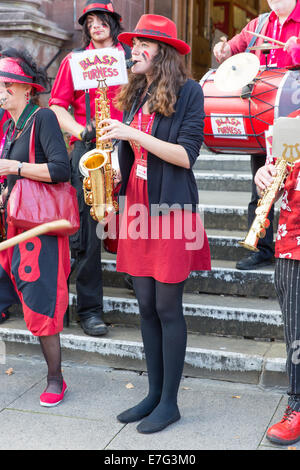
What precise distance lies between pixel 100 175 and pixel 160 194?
1.67 ft

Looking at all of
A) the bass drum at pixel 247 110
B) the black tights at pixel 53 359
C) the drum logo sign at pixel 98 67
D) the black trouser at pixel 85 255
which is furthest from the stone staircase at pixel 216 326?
the drum logo sign at pixel 98 67

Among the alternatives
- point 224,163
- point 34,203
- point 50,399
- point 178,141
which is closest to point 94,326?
point 50,399

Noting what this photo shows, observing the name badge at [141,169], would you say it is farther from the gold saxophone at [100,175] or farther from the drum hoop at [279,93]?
the drum hoop at [279,93]

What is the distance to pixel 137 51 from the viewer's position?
3096 mm

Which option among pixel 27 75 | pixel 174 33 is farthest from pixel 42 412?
pixel 174 33

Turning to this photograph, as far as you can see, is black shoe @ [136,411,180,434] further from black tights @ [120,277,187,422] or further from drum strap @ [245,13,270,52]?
drum strap @ [245,13,270,52]

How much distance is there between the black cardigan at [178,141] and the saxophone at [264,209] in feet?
1.45

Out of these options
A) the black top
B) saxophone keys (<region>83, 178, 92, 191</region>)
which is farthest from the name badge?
the black top

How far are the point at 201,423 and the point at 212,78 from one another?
98.1 inches

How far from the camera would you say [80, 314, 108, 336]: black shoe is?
4348 millimetres

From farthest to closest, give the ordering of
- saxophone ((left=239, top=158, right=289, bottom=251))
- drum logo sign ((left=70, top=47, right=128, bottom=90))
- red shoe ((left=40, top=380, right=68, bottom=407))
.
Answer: red shoe ((left=40, top=380, right=68, bottom=407))
drum logo sign ((left=70, top=47, right=128, bottom=90))
saxophone ((left=239, top=158, right=289, bottom=251))

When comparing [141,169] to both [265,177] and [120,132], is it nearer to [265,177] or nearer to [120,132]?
[120,132]

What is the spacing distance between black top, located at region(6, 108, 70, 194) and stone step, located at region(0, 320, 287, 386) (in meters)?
1.32

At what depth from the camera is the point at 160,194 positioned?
314cm
